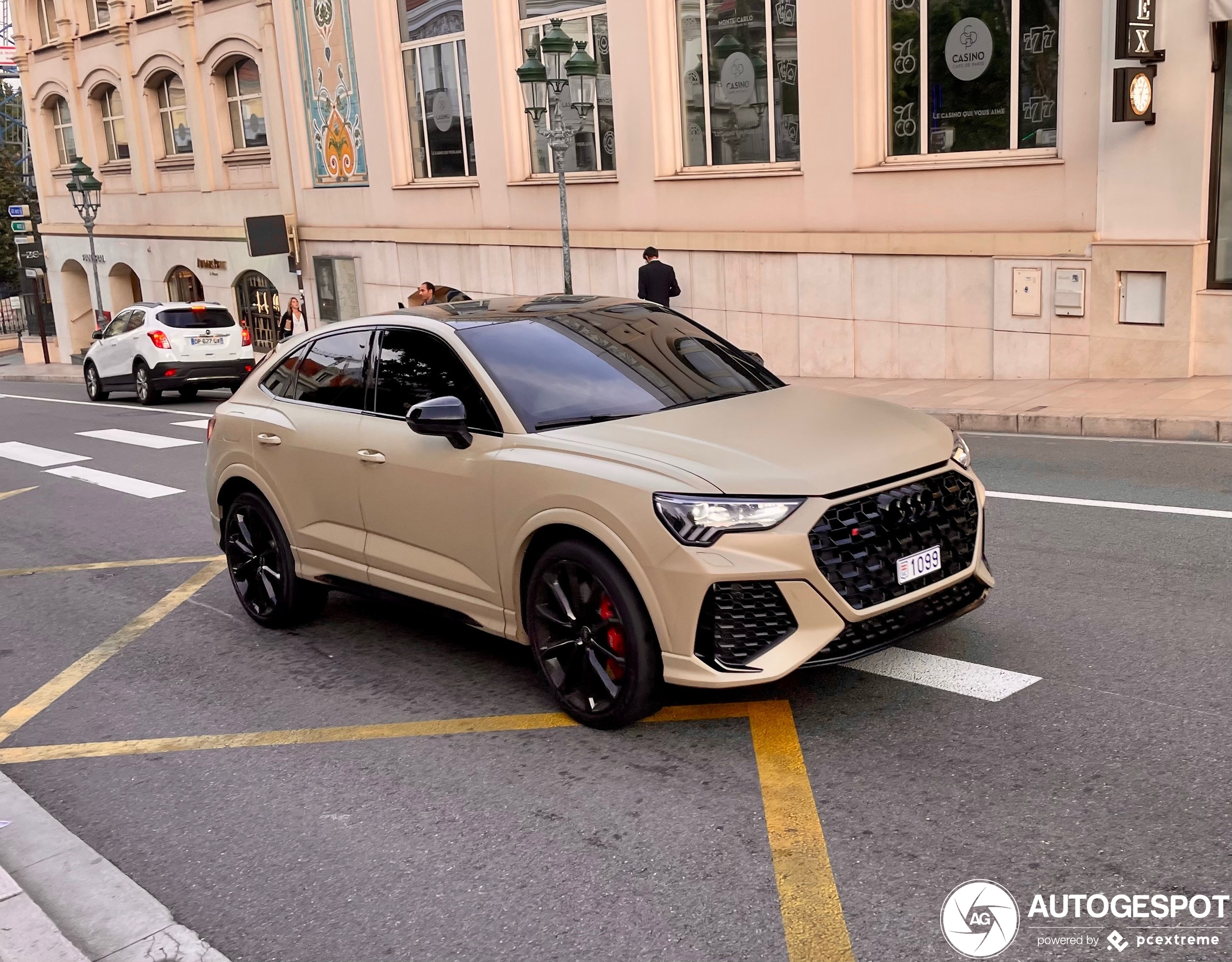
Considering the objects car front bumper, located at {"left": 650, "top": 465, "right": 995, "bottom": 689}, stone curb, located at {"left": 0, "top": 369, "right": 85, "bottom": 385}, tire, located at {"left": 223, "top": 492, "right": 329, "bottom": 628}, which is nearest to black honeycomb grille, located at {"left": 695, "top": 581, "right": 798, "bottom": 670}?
car front bumper, located at {"left": 650, "top": 465, "right": 995, "bottom": 689}

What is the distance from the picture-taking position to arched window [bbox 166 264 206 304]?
37281mm

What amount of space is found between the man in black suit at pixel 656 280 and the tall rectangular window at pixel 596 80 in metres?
3.10

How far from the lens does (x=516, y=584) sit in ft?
17.9

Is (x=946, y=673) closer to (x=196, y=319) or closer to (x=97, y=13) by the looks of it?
(x=196, y=319)

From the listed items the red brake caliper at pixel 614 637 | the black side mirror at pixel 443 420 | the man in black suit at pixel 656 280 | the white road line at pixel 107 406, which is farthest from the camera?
the white road line at pixel 107 406

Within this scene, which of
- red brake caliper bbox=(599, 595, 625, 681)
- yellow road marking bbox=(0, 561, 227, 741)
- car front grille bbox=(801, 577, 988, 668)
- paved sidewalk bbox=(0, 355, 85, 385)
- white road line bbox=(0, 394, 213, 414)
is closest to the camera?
car front grille bbox=(801, 577, 988, 668)

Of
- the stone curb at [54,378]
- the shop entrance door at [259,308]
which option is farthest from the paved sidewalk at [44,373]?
the shop entrance door at [259,308]

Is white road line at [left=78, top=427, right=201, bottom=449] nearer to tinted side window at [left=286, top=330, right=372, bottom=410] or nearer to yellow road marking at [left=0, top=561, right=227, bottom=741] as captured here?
yellow road marking at [left=0, top=561, right=227, bottom=741]

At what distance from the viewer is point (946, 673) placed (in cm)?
548

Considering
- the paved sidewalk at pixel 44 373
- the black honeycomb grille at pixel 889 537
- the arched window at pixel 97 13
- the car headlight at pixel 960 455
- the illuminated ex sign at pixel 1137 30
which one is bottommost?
the paved sidewalk at pixel 44 373

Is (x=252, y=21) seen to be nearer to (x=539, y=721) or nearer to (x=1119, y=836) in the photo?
(x=539, y=721)

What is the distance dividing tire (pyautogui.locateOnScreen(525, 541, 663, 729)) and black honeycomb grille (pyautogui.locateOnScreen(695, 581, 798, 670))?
0.25m

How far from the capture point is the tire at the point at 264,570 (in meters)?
6.98

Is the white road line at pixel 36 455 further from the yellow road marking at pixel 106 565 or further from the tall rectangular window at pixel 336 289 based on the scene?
the tall rectangular window at pixel 336 289
